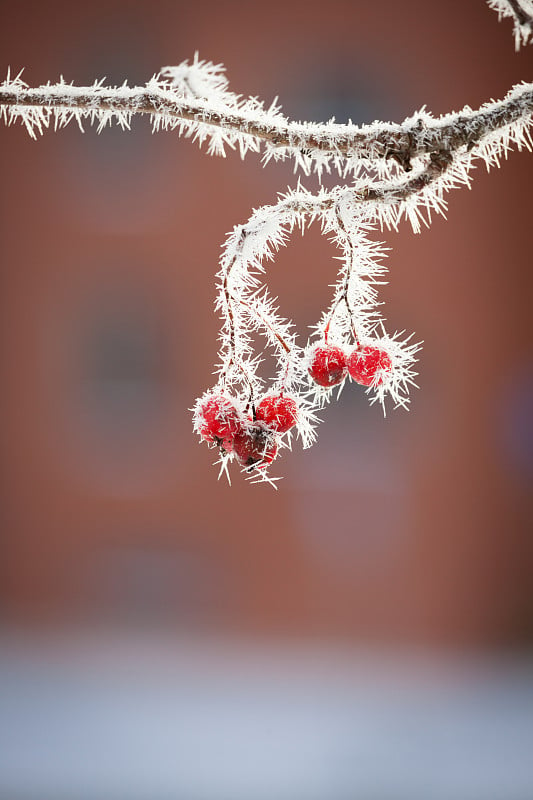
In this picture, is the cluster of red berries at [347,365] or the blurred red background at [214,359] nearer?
the cluster of red berries at [347,365]

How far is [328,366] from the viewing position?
23.5 inches

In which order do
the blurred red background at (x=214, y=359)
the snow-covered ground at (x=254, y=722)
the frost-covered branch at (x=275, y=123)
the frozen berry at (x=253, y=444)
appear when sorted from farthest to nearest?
the blurred red background at (x=214, y=359) < the snow-covered ground at (x=254, y=722) < the frozen berry at (x=253, y=444) < the frost-covered branch at (x=275, y=123)

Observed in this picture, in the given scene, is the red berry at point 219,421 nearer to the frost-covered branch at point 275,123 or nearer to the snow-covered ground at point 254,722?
the frost-covered branch at point 275,123

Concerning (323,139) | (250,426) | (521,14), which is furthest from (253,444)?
(521,14)

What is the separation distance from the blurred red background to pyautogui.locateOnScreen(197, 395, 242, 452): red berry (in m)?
3.13

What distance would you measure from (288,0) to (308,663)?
3.56 m

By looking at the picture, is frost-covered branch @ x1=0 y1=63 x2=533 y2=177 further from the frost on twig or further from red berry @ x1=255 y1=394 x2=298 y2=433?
red berry @ x1=255 y1=394 x2=298 y2=433

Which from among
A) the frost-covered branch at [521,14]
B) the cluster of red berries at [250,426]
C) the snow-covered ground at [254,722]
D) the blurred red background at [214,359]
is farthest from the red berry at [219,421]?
the blurred red background at [214,359]

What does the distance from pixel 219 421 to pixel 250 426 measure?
28mm

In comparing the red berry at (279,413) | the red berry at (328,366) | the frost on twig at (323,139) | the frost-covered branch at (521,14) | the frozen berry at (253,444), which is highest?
the frost-covered branch at (521,14)

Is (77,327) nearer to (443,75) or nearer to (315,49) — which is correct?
(315,49)

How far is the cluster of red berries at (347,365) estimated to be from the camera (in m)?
0.60

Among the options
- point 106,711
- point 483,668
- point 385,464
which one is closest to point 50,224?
point 385,464

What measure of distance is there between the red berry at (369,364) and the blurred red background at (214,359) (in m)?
3.14
